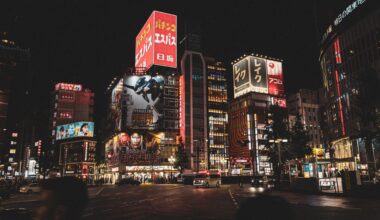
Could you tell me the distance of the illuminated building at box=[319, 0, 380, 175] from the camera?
186ft

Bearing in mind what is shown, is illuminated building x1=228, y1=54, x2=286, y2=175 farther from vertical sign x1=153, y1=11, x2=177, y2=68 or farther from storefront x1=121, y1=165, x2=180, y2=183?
vertical sign x1=153, y1=11, x2=177, y2=68

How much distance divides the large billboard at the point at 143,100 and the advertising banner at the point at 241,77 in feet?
137

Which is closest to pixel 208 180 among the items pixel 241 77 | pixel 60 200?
pixel 60 200

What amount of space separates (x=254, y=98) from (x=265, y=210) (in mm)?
134182

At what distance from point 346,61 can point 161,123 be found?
2232 inches

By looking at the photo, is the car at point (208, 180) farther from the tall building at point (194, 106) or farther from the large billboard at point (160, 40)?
the tall building at point (194, 106)

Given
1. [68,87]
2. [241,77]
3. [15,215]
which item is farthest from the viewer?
[68,87]

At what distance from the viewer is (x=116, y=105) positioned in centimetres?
11106

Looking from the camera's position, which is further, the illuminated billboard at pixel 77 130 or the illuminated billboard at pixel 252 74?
the illuminated billboard at pixel 252 74

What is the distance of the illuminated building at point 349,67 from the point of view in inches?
2228

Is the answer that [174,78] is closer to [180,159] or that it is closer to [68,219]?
[180,159]

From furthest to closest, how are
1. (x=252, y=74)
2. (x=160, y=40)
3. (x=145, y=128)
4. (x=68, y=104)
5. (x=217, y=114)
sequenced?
(x=68, y=104) < (x=217, y=114) < (x=252, y=74) < (x=145, y=128) < (x=160, y=40)

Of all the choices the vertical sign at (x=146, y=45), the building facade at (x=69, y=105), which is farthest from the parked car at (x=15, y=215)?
the building facade at (x=69, y=105)

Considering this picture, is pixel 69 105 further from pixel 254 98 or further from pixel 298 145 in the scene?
pixel 298 145
